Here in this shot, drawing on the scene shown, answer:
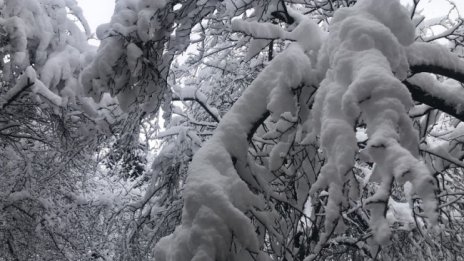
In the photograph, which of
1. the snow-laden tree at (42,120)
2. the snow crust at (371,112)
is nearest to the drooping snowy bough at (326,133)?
the snow crust at (371,112)

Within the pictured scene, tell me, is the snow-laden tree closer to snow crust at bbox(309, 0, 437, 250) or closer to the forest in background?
the forest in background

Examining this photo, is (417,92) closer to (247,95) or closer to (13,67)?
(247,95)

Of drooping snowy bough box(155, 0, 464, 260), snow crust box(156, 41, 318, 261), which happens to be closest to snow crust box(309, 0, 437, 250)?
drooping snowy bough box(155, 0, 464, 260)

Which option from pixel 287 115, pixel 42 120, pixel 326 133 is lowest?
pixel 326 133

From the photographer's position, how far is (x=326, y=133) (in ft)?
5.11

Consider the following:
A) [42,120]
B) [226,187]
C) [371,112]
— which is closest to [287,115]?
[226,187]

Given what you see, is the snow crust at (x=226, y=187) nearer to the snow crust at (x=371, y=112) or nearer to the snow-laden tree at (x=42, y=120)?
the snow crust at (x=371, y=112)

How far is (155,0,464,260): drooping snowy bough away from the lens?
1444 mm

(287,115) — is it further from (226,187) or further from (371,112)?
(371,112)

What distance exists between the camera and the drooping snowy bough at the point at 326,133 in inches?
56.9

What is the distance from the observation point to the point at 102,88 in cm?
286

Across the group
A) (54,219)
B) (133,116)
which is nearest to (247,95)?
(133,116)

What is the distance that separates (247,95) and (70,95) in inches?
153

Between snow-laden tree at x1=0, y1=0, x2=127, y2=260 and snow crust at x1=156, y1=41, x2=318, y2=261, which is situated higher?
snow-laden tree at x1=0, y1=0, x2=127, y2=260
